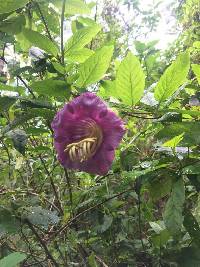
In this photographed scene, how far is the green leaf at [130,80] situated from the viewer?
807 millimetres

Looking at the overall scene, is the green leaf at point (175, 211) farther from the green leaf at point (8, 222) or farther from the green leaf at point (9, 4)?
the green leaf at point (9, 4)

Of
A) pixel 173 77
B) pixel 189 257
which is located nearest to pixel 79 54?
pixel 173 77

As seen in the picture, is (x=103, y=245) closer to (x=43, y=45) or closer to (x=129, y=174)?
(x=129, y=174)

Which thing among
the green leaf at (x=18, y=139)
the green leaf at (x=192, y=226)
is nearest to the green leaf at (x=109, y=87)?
the green leaf at (x=18, y=139)

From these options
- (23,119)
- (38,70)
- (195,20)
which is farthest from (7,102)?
(195,20)

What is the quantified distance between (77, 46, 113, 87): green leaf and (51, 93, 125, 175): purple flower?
7cm

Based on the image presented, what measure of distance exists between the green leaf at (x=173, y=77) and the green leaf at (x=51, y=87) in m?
0.20

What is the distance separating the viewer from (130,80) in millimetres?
826

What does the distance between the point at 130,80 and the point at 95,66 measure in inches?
3.2

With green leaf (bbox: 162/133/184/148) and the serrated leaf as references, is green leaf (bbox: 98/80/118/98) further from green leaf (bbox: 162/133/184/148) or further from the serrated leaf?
the serrated leaf

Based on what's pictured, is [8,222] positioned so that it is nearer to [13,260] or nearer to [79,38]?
[13,260]

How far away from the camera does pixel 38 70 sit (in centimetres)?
106

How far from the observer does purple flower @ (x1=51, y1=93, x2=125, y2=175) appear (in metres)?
0.81

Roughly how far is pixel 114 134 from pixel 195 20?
9.22 ft
